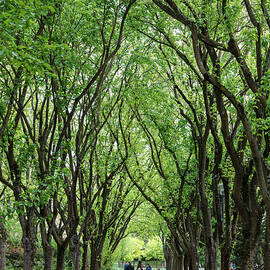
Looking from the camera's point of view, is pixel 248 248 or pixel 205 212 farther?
pixel 205 212

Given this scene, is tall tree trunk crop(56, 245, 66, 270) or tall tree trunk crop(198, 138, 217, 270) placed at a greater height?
tall tree trunk crop(198, 138, 217, 270)

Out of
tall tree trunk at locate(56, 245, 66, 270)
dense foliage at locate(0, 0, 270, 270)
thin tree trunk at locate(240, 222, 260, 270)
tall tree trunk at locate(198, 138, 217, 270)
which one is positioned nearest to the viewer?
dense foliage at locate(0, 0, 270, 270)

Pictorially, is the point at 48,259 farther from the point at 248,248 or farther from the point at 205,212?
the point at 248,248

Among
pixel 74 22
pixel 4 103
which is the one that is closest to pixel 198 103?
pixel 74 22

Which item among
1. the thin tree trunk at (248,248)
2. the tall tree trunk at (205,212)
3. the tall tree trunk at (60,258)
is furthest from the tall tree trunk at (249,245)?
the tall tree trunk at (60,258)

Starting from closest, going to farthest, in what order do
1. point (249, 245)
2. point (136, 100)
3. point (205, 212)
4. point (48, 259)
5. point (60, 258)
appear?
point (249, 245) → point (48, 259) → point (60, 258) → point (205, 212) → point (136, 100)

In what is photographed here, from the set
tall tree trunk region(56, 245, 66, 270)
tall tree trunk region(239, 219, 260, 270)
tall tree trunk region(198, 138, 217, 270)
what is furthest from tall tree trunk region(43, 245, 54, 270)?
tall tree trunk region(239, 219, 260, 270)

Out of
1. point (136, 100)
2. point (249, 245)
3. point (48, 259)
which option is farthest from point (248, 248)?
point (136, 100)

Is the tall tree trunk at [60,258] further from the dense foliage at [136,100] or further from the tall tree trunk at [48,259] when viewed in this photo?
the tall tree trunk at [48,259]

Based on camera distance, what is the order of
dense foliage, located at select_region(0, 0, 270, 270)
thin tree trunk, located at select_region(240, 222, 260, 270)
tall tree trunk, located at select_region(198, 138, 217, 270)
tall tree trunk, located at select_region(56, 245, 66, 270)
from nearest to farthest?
dense foliage, located at select_region(0, 0, 270, 270) → thin tree trunk, located at select_region(240, 222, 260, 270) → tall tree trunk, located at select_region(56, 245, 66, 270) → tall tree trunk, located at select_region(198, 138, 217, 270)

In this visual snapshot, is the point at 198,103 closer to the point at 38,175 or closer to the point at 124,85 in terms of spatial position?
the point at 124,85

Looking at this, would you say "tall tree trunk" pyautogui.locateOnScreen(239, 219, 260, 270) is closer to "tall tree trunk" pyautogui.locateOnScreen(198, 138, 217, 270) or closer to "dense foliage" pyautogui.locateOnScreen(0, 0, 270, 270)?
"dense foliage" pyautogui.locateOnScreen(0, 0, 270, 270)

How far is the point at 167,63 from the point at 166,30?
5.63 ft

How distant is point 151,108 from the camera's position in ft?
46.0
